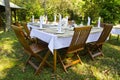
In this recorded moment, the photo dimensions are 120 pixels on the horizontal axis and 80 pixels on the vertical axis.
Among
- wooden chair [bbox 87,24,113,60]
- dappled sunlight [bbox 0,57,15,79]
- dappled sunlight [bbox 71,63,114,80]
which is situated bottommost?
dappled sunlight [bbox 71,63,114,80]

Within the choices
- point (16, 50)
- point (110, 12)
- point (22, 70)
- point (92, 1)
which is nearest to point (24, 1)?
point (92, 1)

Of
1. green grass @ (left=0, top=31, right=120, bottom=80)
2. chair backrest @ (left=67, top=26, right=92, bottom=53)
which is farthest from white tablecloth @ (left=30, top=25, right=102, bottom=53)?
green grass @ (left=0, top=31, right=120, bottom=80)

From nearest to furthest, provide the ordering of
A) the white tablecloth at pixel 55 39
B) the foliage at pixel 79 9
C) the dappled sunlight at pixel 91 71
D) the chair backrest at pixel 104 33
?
the white tablecloth at pixel 55 39
the dappled sunlight at pixel 91 71
the chair backrest at pixel 104 33
the foliage at pixel 79 9

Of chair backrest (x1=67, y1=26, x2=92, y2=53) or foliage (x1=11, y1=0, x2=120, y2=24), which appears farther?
foliage (x1=11, y1=0, x2=120, y2=24)

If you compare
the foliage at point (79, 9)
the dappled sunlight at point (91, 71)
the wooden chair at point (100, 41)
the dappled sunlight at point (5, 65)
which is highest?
the foliage at point (79, 9)

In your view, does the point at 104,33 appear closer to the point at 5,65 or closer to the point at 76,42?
the point at 76,42

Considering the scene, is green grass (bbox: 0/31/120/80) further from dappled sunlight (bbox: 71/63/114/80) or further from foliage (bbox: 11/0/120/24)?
foliage (bbox: 11/0/120/24)

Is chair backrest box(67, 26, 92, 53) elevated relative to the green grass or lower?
elevated

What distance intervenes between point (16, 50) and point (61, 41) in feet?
7.23

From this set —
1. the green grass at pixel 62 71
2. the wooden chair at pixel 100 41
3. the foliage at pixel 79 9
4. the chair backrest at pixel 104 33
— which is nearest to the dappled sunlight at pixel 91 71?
the green grass at pixel 62 71

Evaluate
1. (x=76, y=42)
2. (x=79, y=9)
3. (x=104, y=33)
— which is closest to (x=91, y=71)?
(x=76, y=42)

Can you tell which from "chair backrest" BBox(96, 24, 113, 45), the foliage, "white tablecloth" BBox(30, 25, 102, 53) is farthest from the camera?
the foliage

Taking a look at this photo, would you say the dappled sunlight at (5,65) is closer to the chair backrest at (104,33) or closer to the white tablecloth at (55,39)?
the white tablecloth at (55,39)

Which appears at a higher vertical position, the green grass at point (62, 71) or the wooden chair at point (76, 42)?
the wooden chair at point (76, 42)
